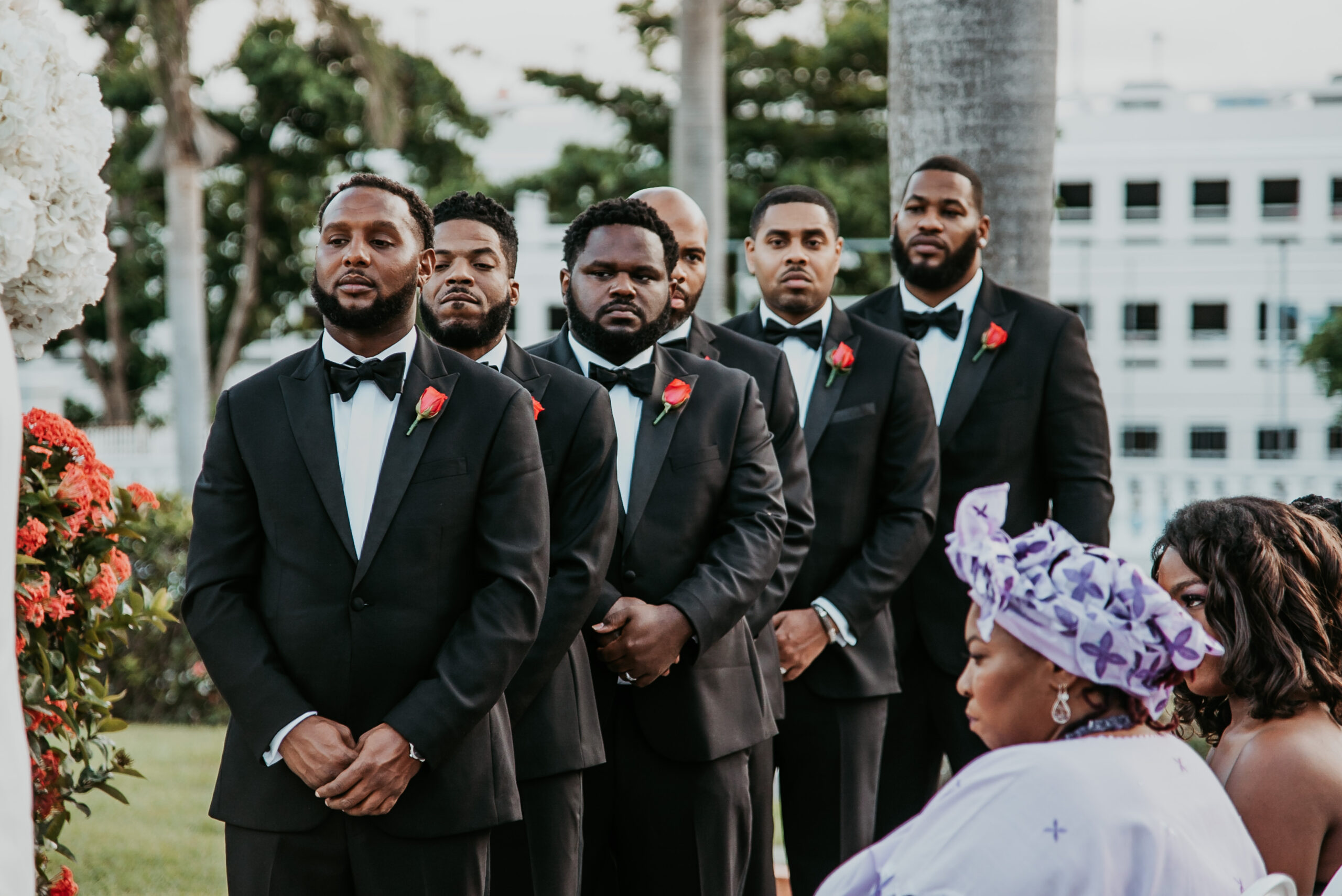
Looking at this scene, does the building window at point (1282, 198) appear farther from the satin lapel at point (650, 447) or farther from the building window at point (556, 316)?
the satin lapel at point (650, 447)

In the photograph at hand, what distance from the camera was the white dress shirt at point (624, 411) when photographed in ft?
13.8

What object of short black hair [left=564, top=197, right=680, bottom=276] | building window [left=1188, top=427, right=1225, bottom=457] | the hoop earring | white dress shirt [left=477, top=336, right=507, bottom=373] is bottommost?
building window [left=1188, top=427, right=1225, bottom=457]

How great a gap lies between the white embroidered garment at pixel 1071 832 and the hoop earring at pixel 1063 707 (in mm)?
60

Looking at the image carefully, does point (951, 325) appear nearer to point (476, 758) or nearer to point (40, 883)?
point (476, 758)

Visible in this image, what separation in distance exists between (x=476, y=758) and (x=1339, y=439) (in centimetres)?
5093

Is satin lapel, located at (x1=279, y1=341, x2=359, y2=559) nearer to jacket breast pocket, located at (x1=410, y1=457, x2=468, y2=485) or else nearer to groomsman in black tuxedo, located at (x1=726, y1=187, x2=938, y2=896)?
jacket breast pocket, located at (x1=410, y1=457, x2=468, y2=485)

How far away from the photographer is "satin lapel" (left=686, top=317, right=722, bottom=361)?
15.7ft

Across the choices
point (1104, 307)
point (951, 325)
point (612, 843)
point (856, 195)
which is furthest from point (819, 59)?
point (1104, 307)

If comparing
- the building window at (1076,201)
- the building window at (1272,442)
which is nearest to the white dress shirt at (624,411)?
the building window at (1272,442)

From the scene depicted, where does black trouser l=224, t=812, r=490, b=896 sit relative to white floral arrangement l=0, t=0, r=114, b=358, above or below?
below

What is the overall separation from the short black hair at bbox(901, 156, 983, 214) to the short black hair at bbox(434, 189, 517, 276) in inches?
65.3

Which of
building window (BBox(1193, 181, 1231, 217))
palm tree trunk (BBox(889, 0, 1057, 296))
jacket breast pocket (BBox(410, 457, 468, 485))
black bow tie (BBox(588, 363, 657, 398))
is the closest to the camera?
jacket breast pocket (BBox(410, 457, 468, 485))

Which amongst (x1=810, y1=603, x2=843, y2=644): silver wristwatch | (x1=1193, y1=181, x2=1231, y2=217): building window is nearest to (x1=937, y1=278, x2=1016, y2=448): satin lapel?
(x1=810, y1=603, x2=843, y2=644): silver wristwatch

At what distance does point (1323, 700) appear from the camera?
10.3ft
